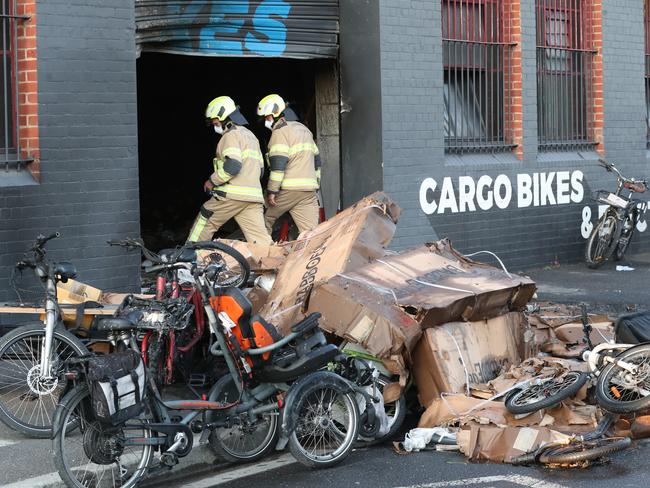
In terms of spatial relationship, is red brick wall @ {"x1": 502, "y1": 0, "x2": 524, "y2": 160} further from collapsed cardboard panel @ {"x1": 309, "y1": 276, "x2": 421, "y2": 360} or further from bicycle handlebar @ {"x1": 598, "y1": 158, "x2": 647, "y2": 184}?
collapsed cardboard panel @ {"x1": 309, "y1": 276, "x2": 421, "y2": 360}

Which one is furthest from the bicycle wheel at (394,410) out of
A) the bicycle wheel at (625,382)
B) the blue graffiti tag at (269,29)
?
the blue graffiti tag at (269,29)

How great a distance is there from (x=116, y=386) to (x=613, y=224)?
32.6 ft

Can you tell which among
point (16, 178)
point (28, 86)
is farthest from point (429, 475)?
point (28, 86)

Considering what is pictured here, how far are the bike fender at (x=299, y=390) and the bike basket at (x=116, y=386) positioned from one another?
90 centimetres


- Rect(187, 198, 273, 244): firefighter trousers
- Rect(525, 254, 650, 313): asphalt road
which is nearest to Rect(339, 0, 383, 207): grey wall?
Rect(187, 198, 273, 244): firefighter trousers

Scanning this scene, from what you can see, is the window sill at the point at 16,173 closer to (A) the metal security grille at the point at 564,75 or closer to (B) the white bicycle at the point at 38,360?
(B) the white bicycle at the point at 38,360

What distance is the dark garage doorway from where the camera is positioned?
14.8 m

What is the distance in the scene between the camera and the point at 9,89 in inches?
379

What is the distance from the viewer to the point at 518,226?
14.2m

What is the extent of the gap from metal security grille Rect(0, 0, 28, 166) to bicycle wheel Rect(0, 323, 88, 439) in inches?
109

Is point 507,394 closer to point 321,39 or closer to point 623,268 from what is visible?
point 321,39

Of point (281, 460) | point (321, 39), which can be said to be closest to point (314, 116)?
point (321, 39)

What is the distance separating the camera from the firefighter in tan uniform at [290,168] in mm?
11797

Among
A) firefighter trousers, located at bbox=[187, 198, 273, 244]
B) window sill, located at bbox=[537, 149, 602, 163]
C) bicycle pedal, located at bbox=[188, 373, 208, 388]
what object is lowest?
bicycle pedal, located at bbox=[188, 373, 208, 388]
